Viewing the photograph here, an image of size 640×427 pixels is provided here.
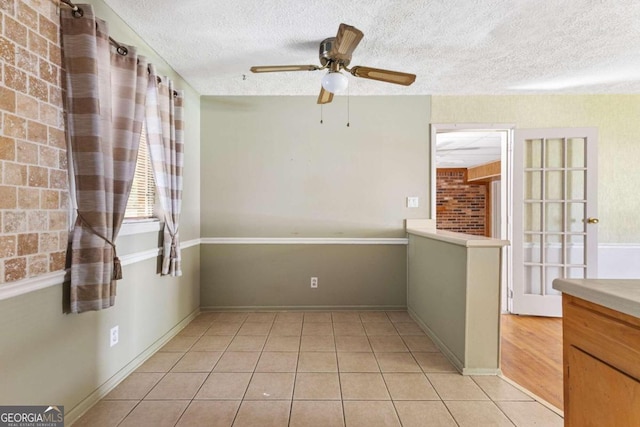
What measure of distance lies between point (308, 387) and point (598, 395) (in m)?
1.52

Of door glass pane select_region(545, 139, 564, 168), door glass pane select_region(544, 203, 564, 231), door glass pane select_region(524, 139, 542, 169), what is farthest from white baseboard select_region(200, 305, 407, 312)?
door glass pane select_region(545, 139, 564, 168)

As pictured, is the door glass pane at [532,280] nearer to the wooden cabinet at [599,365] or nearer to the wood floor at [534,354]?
the wood floor at [534,354]

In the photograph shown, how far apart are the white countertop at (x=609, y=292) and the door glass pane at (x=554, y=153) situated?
2.91m

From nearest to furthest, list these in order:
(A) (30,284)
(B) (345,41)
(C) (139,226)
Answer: (A) (30,284) < (B) (345,41) < (C) (139,226)

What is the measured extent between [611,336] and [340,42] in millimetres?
1855

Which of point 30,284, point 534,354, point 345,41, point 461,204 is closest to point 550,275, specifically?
point 534,354

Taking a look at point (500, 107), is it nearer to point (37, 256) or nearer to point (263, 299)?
point (263, 299)

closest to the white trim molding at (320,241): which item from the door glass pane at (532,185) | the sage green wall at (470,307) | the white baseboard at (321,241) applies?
the white baseboard at (321,241)

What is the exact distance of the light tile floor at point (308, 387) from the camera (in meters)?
1.70

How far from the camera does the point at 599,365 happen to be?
2.81 ft

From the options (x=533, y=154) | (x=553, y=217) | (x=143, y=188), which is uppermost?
(x=533, y=154)

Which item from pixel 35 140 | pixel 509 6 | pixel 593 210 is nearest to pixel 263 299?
pixel 35 140

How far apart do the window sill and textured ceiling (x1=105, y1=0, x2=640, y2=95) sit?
1.35 metres

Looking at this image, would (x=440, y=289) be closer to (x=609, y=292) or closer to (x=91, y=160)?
(x=609, y=292)
